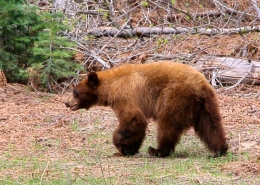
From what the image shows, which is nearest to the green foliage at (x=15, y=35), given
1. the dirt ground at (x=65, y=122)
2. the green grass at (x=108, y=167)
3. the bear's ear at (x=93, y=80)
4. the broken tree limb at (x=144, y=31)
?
the dirt ground at (x=65, y=122)

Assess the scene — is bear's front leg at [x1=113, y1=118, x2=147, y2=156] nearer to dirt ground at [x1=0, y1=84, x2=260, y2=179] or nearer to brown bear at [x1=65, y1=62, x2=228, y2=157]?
brown bear at [x1=65, y1=62, x2=228, y2=157]

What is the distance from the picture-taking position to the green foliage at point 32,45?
43.3 feet

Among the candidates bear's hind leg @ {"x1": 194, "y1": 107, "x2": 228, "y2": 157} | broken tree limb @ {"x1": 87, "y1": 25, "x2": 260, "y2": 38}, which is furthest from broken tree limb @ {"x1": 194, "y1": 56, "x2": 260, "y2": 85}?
bear's hind leg @ {"x1": 194, "y1": 107, "x2": 228, "y2": 157}

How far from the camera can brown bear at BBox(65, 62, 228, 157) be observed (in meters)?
7.74

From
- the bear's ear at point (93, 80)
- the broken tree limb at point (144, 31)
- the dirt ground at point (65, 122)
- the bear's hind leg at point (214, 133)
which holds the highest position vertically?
the bear's ear at point (93, 80)

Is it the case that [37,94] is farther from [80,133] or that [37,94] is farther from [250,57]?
[250,57]

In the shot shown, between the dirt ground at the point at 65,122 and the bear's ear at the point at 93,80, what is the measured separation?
0.99 meters

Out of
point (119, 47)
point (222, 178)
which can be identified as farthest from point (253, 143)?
point (119, 47)

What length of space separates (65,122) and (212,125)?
351 centimetres

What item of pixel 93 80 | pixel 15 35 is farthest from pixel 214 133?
pixel 15 35

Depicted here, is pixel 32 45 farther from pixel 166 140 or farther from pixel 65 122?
pixel 166 140

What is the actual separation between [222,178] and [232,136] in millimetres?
2805

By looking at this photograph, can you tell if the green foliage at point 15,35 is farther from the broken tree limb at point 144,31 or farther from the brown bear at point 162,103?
the brown bear at point 162,103

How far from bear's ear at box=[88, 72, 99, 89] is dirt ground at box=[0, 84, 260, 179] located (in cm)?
99
